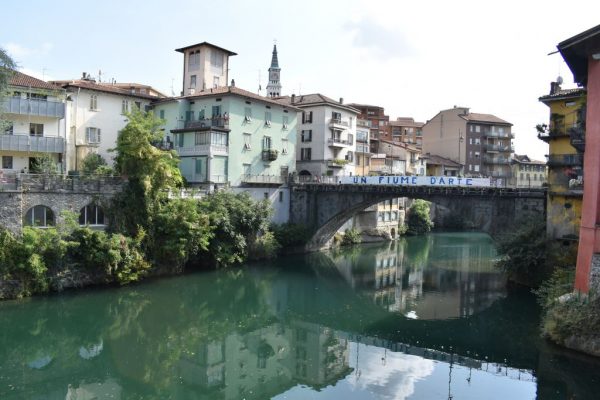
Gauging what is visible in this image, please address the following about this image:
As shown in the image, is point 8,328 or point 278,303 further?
point 278,303

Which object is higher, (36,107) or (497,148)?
(497,148)

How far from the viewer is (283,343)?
2695 centimetres

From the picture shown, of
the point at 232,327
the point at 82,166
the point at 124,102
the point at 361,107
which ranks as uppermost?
the point at 361,107

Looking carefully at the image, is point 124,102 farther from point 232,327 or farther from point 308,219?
point 232,327

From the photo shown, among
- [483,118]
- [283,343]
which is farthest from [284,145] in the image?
[483,118]

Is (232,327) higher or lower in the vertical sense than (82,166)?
lower

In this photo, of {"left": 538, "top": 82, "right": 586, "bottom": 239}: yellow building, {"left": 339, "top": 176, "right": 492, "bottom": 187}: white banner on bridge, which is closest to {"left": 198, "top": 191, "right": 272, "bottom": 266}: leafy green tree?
{"left": 339, "top": 176, "right": 492, "bottom": 187}: white banner on bridge

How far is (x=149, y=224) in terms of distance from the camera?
3709cm

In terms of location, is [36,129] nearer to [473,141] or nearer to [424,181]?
[424,181]

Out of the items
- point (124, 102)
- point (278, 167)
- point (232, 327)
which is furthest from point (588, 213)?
point (124, 102)

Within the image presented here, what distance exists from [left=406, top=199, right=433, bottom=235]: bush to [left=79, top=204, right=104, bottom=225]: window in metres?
47.9

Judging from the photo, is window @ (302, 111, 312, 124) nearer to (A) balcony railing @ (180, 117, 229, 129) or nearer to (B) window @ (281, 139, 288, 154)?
(B) window @ (281, 139, 288, 154)

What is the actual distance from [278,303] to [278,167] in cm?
2355

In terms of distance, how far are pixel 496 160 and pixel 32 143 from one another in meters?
80.3
